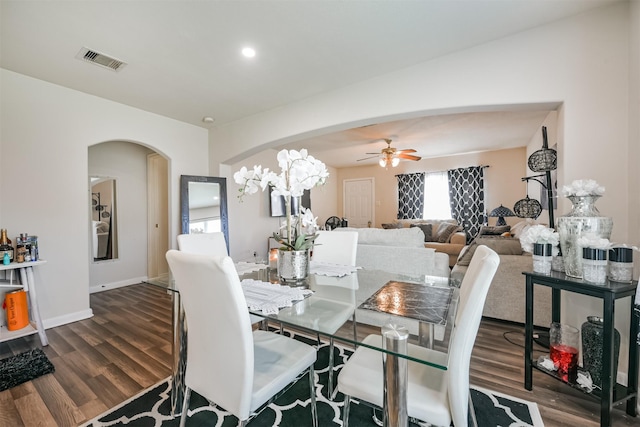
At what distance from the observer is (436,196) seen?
6762 millimetres

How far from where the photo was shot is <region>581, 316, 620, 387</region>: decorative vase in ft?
5.07

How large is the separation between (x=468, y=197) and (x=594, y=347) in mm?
5183

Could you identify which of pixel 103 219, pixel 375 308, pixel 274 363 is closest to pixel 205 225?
pixel 103 219

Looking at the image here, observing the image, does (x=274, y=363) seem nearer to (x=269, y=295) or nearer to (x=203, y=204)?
(x=269, y=295)

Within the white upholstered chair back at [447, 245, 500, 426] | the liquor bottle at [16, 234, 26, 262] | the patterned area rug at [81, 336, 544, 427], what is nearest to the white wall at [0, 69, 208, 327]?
the liquor bottle at [16, 234, 26, 262]

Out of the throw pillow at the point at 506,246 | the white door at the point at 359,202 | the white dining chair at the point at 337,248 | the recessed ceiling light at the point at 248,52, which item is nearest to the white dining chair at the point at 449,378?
the white dining chair at the point at 337,248

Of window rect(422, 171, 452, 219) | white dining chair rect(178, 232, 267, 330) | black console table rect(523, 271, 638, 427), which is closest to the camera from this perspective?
black console table rect(523, 271, 638, 427)

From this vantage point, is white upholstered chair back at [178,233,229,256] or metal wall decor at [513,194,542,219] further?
metal wall decor at [513,194,542,219]

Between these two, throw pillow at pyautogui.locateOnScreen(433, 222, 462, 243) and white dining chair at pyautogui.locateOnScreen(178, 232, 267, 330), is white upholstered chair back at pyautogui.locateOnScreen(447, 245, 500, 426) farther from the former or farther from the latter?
throw pillow at pyautogui.locateOnScreen(433, 222, 462, 243)

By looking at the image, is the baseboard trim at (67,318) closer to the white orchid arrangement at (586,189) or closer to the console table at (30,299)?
the console table at (30,299)

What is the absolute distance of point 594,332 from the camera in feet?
5.22

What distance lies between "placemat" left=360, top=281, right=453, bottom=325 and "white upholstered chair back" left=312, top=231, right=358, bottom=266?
65cm

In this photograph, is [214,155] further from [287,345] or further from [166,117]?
[287,345]

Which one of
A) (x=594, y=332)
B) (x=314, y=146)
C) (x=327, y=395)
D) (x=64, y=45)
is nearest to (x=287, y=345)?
(x=327, y=395)
